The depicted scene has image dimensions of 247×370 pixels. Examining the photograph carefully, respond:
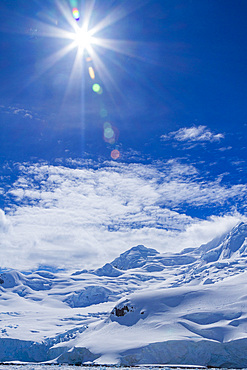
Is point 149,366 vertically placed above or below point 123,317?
below

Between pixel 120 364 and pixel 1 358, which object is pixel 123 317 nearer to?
pixel 120 364

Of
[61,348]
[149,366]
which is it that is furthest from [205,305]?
[61,348]

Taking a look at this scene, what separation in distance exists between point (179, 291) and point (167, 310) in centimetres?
1327

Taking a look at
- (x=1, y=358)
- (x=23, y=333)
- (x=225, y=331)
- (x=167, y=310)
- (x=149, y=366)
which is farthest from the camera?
(x=23, y=333)

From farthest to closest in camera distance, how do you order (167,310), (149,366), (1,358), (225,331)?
1. (1,358)
2. (167,310)
3. (225,331)
4. (149,366)

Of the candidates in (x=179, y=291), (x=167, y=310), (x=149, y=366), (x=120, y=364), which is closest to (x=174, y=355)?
(x=149, y=366)

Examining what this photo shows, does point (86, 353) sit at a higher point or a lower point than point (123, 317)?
lower

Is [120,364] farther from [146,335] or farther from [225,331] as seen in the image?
[225,331]

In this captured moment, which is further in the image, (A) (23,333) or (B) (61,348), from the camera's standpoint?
(A) (23,333)

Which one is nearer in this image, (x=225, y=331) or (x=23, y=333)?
(x=225, y=331)

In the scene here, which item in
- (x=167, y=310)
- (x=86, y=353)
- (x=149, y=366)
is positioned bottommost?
(x=149, y=366)

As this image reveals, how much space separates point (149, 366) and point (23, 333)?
7453 cm

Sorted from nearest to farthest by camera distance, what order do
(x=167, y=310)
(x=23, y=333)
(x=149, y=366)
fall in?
(x=149, y=366), (x=167, y=310), (x=23, y=333)

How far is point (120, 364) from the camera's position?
309 ft
